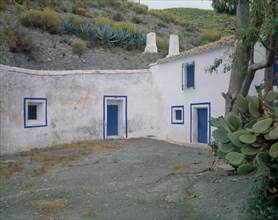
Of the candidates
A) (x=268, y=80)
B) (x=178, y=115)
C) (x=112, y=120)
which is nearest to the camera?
(x=268, y=80)

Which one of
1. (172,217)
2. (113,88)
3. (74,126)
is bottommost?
(172,217)

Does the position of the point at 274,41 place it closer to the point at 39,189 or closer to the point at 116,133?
the point at 39,189

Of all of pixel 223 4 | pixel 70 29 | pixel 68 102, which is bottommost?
pixel 68 102

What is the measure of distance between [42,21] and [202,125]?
1481 cm

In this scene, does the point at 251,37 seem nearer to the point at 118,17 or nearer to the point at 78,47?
the point at 78,47

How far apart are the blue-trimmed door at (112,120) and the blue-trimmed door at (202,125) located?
4721mm

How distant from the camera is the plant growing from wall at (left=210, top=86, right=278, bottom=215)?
19.3 feet

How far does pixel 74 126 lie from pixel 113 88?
2852 mm

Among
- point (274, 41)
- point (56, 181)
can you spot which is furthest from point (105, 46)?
point (274, 41)

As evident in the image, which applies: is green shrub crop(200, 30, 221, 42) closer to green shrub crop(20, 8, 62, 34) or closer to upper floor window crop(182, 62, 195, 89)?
green shrub crop(20, 8, 62, 34)

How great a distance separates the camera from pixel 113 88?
18531 millimetres

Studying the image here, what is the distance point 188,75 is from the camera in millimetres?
16953

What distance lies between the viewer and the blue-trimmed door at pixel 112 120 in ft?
61.8

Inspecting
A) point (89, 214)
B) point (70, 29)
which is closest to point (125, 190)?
point (89, 214)
